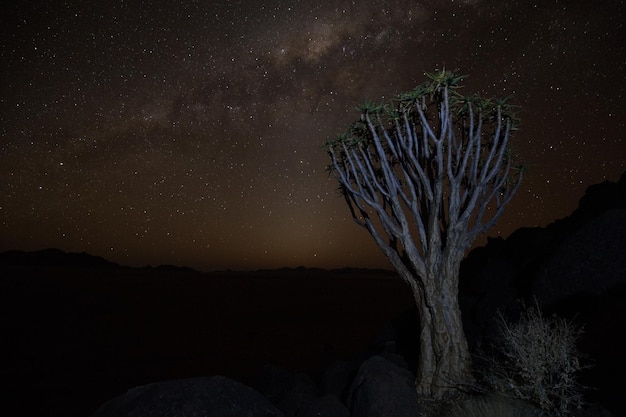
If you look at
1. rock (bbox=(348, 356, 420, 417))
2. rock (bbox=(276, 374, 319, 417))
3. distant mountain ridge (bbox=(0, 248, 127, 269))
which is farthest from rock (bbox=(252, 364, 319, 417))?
distant mountain ridge (bbox=(0, 248, 127, 269))

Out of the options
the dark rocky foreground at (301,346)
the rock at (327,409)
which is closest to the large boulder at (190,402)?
the dark rocky foreground at (301,346)

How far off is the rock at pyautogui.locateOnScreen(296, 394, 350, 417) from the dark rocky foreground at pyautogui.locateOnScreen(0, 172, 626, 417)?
24 mm

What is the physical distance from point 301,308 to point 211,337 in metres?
13.4

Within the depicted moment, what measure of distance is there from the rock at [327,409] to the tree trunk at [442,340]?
62.6 inches

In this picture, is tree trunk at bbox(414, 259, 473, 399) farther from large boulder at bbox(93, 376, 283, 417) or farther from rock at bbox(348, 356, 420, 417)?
large boulder at bbox(93, 376, 283, 417)

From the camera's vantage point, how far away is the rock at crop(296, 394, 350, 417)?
7289 millimetres

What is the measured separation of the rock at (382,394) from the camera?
22.5 feet

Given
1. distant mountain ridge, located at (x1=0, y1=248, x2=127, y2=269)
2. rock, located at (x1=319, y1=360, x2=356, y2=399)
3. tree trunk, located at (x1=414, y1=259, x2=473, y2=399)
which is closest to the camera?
tree trunk, located at (x1=414, y1=259, x2=473, y2=399)

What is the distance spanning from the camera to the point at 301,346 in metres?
18.7

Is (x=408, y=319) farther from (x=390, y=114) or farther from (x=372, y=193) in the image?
(x=390, y=114)

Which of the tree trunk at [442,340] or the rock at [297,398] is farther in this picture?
the rock at [297,398]

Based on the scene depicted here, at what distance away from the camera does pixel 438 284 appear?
7996 mm

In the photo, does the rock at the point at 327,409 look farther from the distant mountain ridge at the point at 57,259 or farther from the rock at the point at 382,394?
the distant mountain ridge at the point at 57,259

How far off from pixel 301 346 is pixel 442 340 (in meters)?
11.9
